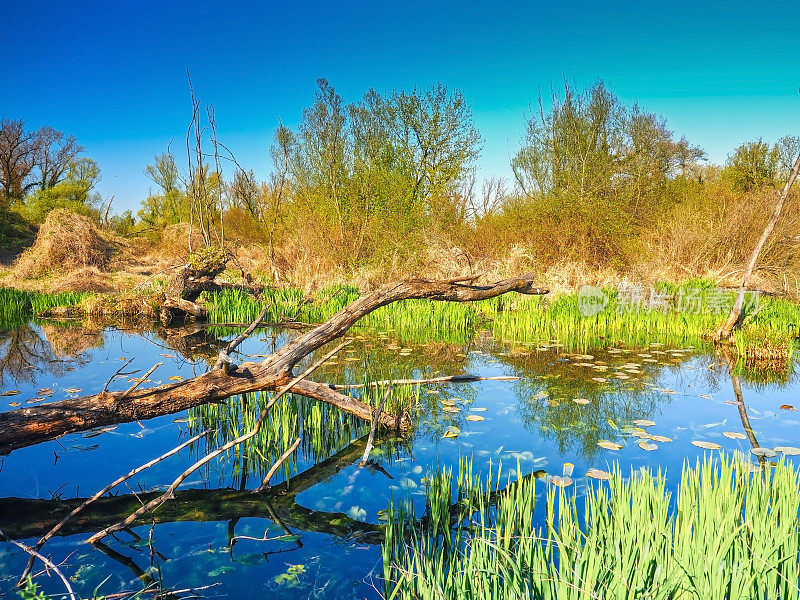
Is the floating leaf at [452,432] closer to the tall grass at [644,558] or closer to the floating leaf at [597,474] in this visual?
the floating leaf at [597,474]

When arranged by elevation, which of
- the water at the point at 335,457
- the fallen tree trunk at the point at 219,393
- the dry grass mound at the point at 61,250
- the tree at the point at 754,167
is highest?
the tree at the point at 754,167

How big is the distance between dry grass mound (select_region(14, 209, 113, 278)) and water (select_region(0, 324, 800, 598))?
13.1 metres

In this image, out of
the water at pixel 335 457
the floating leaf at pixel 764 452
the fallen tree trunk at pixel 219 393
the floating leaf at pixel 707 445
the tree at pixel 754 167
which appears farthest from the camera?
the tree at pixel 754 167

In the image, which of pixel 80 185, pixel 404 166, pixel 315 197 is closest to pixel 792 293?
pixel 404 166

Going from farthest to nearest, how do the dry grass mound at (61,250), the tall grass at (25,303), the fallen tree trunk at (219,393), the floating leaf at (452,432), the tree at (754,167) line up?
the tree at (754,167) < the dry grass mound at (61,250) < the tall grass at (25,303) < the floating leaf at (452,432) < the fallen tree trunk at (219,393)

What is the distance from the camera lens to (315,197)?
18859mm

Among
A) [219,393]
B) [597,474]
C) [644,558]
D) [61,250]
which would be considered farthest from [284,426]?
[61,250]

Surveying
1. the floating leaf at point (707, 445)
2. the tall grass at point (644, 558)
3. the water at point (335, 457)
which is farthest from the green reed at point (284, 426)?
the floating leaf at point (707, 445)

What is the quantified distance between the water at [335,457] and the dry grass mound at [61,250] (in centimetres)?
1310

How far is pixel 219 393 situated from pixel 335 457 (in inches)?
40.7

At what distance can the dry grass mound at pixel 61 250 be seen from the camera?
19266mm

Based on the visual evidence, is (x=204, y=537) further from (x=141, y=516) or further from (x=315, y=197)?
(x=315, y=197)

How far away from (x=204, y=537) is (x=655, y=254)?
17.3 metres

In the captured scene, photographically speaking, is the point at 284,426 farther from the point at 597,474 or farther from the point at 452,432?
the point at 597,474
